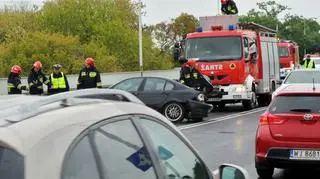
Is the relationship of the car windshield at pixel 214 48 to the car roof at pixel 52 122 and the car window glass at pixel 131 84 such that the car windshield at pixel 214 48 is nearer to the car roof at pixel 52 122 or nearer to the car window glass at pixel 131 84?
the car window glass at pixel 131 84

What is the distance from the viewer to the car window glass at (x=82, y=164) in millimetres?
2337

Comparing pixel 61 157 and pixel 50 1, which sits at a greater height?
pixel 50 1

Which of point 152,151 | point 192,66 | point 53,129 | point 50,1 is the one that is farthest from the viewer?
point 50,1

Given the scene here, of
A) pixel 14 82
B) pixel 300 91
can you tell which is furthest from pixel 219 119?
pixel 300 91

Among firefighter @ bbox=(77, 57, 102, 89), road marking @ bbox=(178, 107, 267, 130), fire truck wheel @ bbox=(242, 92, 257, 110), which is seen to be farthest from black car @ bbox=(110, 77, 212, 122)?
fire truck wheel @ bbox=(242, 92, 257, 110)

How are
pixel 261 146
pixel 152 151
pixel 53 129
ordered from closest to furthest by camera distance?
pixel 53 129
pixel 152 151
pixel 261 146

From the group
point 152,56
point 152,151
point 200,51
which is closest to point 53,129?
point 152,151

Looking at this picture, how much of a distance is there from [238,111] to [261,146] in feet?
43.9

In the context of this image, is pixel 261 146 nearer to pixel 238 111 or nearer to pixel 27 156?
pixel 27 156

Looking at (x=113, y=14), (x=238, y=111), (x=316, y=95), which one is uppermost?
(x=113, y=14)

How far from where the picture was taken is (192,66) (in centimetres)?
2048

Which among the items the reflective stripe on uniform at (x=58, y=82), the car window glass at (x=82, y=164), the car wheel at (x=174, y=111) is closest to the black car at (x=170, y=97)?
the car wheel at (x=174, y=111)

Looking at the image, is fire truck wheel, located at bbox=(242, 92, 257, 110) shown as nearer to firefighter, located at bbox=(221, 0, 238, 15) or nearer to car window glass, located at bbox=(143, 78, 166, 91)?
firefighter, located at bbox=(221, 0, 238, 15)

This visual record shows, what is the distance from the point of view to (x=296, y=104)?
9055mm
